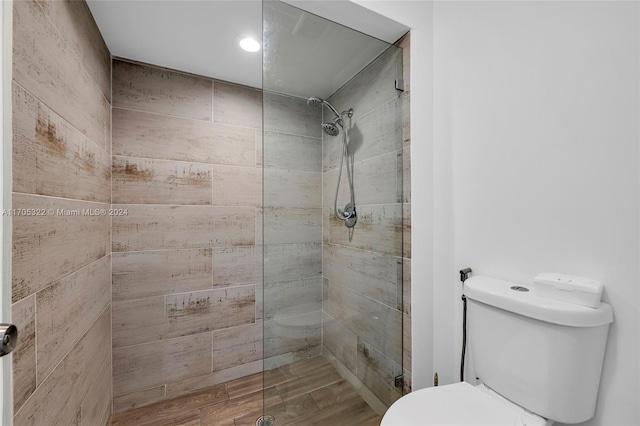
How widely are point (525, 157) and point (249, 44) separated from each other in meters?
1.51

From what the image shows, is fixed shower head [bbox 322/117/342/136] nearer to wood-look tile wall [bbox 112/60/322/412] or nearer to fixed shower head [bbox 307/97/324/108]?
fixed shower head [bbox 307/97/324/108]

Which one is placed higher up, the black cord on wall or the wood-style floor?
the black cord on wall

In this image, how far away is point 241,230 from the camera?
6.57 feet

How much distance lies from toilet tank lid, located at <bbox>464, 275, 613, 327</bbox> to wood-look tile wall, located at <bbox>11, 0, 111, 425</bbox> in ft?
4.95

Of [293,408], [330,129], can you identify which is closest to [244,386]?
[293,408]

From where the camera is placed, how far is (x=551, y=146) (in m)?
0.98

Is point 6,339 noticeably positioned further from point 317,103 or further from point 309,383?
point 317,103

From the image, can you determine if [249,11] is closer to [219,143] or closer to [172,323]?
[219,143]

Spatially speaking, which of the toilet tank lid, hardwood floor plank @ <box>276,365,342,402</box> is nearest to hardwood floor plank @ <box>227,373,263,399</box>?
hardwood floor plank @ <box>276,365,342,402</box>

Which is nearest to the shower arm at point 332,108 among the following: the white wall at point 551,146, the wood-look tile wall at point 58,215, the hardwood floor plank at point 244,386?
A: the white wall at point 551,146

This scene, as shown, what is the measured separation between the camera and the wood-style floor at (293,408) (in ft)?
4.00

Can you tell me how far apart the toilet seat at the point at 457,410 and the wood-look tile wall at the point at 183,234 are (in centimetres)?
133

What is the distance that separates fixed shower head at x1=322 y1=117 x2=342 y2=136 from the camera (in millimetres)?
1311

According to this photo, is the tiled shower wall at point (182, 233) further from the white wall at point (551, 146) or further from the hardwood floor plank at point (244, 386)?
the white wall at point (551, 146)
